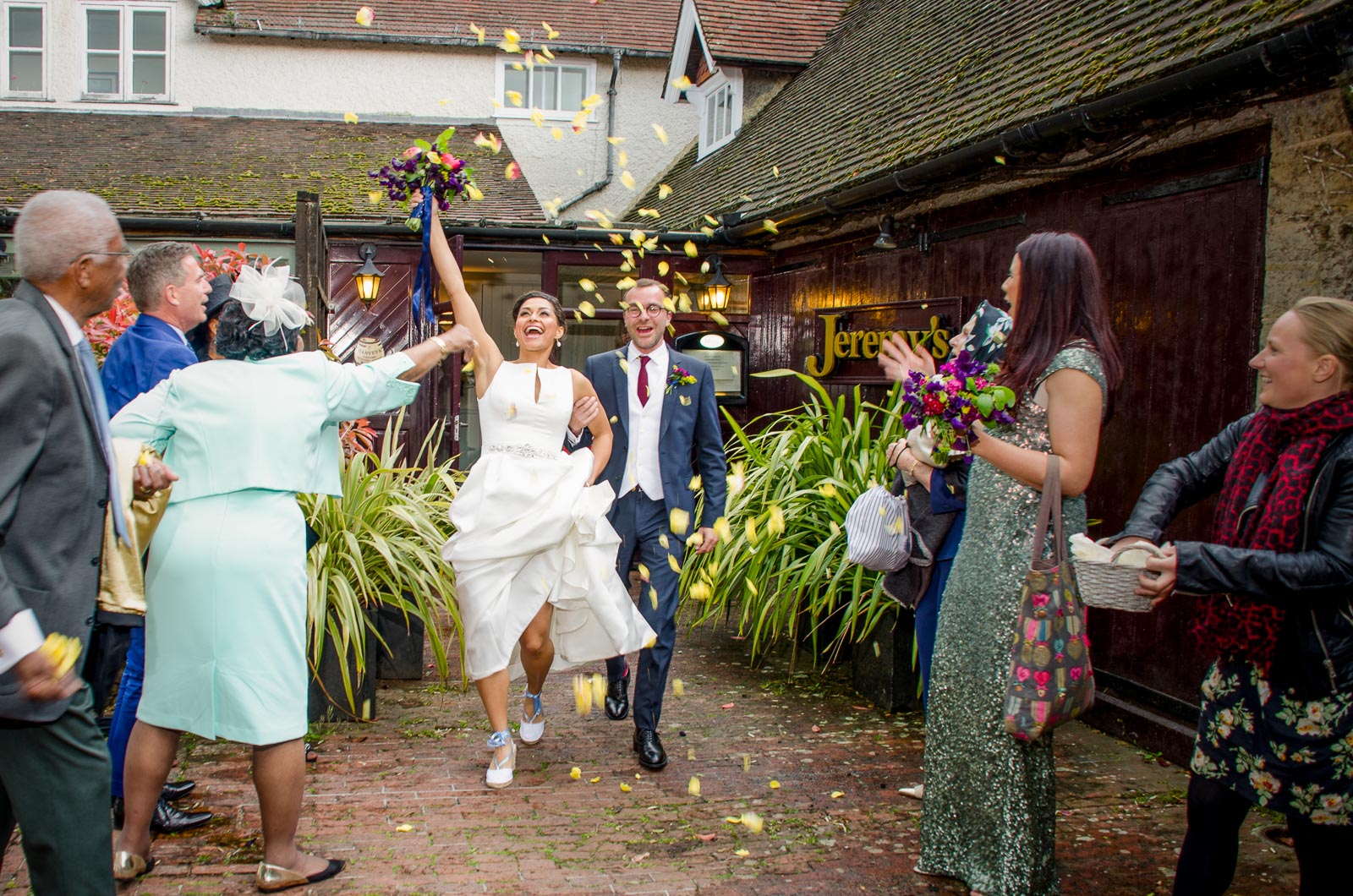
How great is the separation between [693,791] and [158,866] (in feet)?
6.94

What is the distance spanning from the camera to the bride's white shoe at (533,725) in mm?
5117

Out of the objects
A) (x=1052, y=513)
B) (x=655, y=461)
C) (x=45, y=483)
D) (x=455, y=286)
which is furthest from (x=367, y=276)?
(x=1052, y=513)

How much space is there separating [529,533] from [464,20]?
1572 cm

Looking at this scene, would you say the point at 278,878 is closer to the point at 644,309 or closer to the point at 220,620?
the point at 220,620

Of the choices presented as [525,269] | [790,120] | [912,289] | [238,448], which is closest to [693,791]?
[238,448]

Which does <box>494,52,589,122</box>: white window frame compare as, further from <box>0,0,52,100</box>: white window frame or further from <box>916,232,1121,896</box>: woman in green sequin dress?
<box>916,232,1121,896</box>: woman in green sequin dress

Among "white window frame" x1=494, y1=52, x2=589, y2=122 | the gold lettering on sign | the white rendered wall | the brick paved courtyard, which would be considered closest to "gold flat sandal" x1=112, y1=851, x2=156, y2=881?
the brick paved courtyard

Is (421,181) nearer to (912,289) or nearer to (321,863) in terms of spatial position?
(321,863)

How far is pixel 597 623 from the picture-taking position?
5.04 meters

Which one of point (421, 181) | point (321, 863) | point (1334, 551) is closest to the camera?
point (1334, 551)

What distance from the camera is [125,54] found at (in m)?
16.8

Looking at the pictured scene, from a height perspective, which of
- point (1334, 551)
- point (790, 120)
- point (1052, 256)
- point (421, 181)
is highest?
point (790, 120)

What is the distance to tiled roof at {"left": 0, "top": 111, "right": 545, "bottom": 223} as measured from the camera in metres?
13.0

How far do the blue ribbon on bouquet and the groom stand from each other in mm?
840
